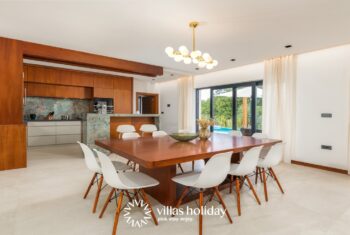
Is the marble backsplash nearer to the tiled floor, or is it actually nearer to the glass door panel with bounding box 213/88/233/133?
the tiled floor

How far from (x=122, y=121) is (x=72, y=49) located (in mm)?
2507

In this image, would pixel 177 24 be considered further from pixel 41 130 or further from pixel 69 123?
pixel 41 130

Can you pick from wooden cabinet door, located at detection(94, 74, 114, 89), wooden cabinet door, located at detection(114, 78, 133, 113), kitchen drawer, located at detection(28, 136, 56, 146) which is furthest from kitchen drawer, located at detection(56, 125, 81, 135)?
wooden cabinet door, located at detection(94, 74, 114, 89)

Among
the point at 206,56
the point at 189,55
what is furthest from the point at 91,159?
the point at 206,56

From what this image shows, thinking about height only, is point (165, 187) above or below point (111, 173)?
below

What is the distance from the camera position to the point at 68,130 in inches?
271

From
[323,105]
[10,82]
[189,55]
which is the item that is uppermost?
[189,55]

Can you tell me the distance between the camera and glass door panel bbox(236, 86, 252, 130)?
5.75 m

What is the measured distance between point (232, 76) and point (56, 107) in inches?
246

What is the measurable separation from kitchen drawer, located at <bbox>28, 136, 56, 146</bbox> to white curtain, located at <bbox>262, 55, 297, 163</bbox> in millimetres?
6527

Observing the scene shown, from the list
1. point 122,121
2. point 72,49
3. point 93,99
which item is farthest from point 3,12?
point 93,99

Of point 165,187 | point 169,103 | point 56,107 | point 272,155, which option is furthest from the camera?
point 169,103

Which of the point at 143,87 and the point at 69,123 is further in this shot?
the point at 143,87

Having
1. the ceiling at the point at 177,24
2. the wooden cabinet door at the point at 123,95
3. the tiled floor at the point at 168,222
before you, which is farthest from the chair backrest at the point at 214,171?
the wooden cabinet door at the point at 123,95
